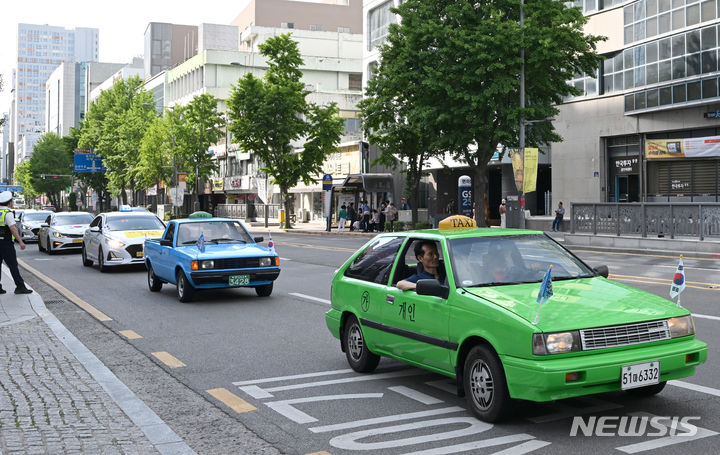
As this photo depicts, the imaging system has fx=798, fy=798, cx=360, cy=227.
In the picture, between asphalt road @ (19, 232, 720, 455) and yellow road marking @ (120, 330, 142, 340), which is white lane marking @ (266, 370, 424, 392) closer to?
asphalt road @ (19, 232, 720, 455)

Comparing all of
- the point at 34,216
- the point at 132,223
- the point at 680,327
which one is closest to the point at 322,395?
the point at 680,327

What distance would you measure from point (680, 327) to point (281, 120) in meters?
50.7

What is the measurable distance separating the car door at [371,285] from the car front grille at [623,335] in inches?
84.6

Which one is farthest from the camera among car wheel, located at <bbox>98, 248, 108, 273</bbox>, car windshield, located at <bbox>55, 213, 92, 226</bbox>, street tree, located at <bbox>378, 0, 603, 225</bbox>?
street tree, located at <bbox>378, 0, 603, 225</bbox>

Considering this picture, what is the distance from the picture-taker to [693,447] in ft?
16.9

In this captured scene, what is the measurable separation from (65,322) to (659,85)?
102ft

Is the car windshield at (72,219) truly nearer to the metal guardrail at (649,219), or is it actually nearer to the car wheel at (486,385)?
the metal guardrail at (649,219)

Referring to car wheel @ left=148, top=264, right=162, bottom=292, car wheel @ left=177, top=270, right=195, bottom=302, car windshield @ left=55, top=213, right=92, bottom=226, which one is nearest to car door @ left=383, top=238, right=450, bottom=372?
car wheel @ left=177, top=270, right=195, bottom=302

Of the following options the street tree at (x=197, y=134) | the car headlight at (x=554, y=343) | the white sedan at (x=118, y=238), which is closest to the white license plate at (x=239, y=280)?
the white sedan at (x=118, y=238)

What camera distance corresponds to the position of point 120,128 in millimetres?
82938

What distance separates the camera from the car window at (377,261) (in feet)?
24.3

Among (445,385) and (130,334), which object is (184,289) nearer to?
(130,334)

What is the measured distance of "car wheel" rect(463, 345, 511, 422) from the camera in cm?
559

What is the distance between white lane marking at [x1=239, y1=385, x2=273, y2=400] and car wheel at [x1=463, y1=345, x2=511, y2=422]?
6.11ft
